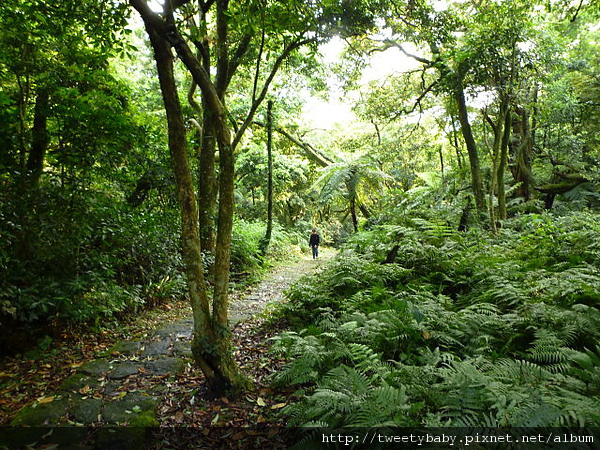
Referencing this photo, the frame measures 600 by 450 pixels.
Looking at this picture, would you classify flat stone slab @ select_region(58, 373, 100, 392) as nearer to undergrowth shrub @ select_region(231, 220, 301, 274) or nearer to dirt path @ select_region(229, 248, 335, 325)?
dirt path @ select_region(229, 248, 335, 325)

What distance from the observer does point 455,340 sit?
3.36 m

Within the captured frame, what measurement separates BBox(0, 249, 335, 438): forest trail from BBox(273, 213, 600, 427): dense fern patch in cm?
131

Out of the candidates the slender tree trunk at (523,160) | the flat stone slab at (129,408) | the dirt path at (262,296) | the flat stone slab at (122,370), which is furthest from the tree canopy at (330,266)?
the slender tree trunk at (523,160)

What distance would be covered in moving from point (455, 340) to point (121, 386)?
11.3 ft

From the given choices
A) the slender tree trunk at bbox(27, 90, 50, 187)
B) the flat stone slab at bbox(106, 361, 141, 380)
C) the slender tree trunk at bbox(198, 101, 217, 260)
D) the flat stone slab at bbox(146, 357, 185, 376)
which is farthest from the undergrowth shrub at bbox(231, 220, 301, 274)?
the flat stone slab at bbox(106, 361, 141, 380)

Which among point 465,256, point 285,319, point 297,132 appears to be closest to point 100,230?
point 285,319

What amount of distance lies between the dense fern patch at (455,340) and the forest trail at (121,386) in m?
1.31

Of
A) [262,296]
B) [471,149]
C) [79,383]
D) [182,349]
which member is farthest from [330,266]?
[471,149]

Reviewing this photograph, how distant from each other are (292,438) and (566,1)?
8175 mm

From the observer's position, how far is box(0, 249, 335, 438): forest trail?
2.98 meters

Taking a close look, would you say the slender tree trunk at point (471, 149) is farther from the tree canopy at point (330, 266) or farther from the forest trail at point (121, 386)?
the forest trail at point (121, 386)

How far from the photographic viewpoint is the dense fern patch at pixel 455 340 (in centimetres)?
224

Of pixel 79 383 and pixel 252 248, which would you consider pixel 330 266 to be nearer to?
pixel 252 248

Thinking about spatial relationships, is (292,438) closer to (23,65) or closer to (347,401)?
(347,401)
